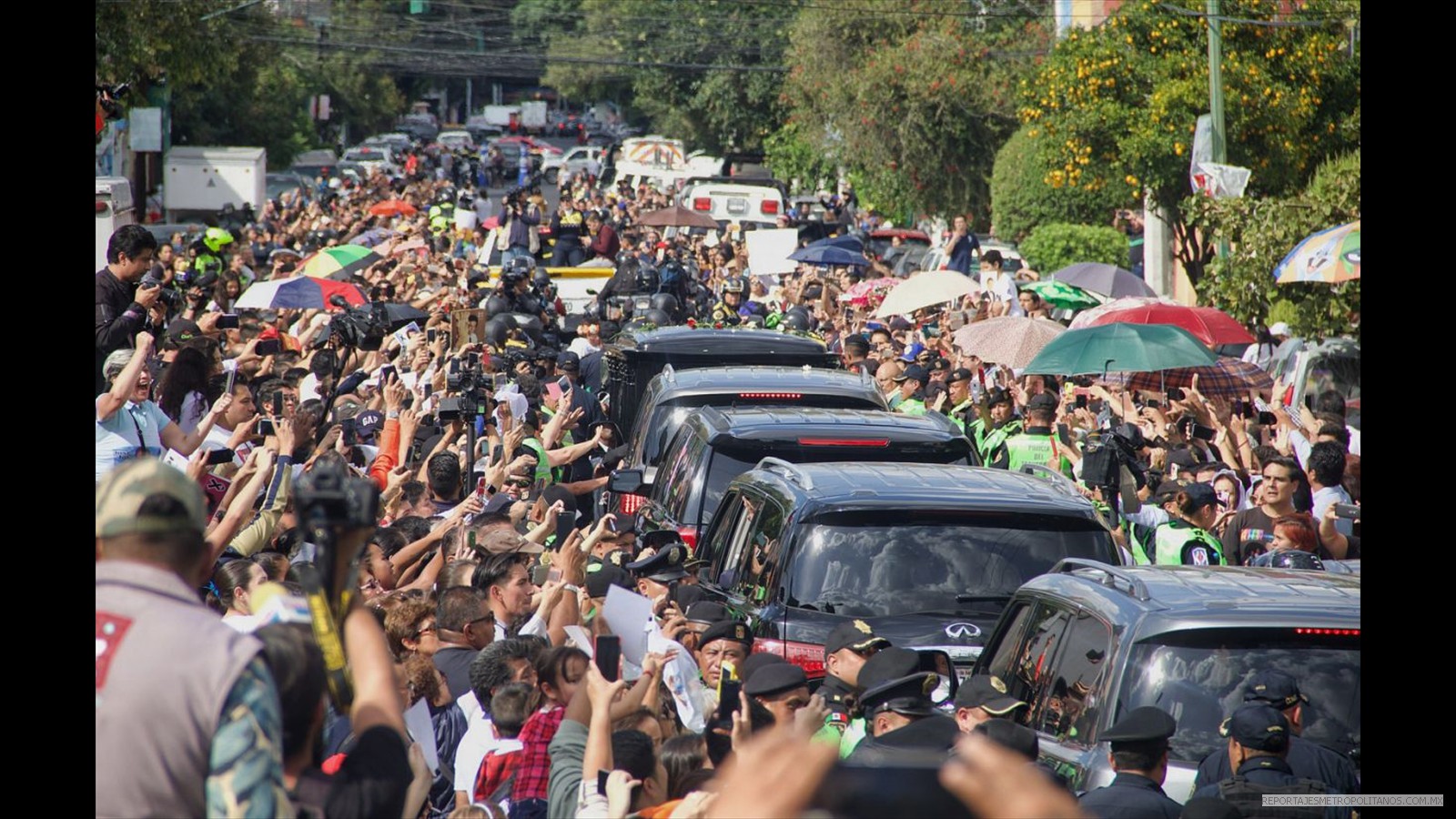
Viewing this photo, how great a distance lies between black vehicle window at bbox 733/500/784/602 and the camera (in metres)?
7.71

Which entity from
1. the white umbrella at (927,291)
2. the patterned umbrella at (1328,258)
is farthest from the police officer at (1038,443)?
the white umbrella at (927,291)

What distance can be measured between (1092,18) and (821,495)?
3318 centimetres

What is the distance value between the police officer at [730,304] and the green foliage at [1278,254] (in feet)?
18.3

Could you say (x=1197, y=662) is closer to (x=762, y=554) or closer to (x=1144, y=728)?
(x=1144, y=728)

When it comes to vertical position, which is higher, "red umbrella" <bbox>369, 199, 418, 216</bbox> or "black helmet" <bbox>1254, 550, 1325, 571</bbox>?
"red umbrella" <bbox>369, 199, 418, 216</bbox>

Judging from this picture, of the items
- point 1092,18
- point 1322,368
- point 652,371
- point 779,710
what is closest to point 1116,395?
point 652,371

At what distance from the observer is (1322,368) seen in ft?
58.2

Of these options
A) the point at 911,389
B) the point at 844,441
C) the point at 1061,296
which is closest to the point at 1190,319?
the point at 911,389

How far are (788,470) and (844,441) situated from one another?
3.95 ft

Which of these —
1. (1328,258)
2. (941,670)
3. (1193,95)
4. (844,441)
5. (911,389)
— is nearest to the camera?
(941,670)

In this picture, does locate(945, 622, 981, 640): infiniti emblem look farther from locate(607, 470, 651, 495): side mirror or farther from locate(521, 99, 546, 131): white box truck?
locate(521, 99, 546, 131): white box truck

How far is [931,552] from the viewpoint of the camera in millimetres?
7531

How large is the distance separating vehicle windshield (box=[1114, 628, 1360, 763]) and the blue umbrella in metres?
23.0

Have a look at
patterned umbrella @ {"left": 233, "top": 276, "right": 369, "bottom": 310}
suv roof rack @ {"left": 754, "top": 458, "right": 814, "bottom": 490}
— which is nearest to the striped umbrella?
patterned umbrella @ {"left": 233, "top": 276, "right": 369, "bottom": 310}
